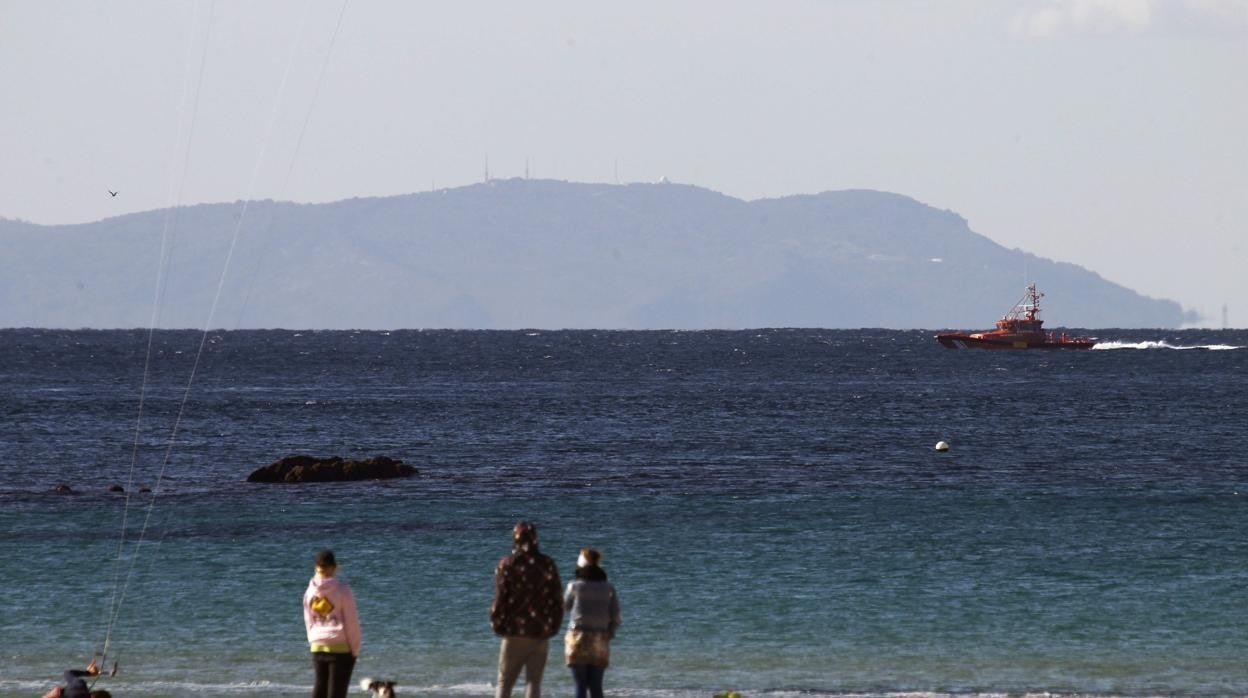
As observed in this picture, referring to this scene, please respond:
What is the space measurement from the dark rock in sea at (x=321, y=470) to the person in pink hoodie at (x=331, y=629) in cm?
4073

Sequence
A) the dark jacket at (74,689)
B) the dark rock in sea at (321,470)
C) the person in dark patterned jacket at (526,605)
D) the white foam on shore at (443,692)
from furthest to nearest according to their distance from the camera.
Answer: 1. the dark rock in sea at (321,470)
2. the white foam on shore at (443,692)
3. the dark jacket at (74,689)
4. the person in dark patterned jacket at (526,605)

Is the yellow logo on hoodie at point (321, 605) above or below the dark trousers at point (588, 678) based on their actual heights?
above

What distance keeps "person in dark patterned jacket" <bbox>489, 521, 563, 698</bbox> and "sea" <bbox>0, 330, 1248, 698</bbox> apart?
5830 millimetres

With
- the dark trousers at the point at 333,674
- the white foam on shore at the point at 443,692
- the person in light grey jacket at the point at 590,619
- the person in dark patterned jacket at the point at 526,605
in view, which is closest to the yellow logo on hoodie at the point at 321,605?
the dark trousers at the point at 333,674

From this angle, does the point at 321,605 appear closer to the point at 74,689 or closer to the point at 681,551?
the point at 74,689

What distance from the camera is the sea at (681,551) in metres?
28.1

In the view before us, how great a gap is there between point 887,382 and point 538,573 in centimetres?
14460

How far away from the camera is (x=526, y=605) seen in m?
19.5

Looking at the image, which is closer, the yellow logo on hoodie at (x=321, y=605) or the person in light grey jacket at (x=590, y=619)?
the yellow logo on hoodie at (x=321, y=605)

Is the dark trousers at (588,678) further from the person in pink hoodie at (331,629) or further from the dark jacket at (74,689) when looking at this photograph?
the dark jacket at (74,689)

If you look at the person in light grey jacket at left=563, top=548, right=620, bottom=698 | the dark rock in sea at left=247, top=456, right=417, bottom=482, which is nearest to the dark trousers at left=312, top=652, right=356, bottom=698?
the person in light grey jacket at left=563, top=548, right=620, bottom=698

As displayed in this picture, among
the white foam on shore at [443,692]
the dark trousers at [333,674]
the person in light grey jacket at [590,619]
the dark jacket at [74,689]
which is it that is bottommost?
the white foam on shore at [443,692]

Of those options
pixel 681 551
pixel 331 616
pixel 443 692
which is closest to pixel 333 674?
pixel 331 616

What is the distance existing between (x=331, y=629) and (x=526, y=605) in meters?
2.06
